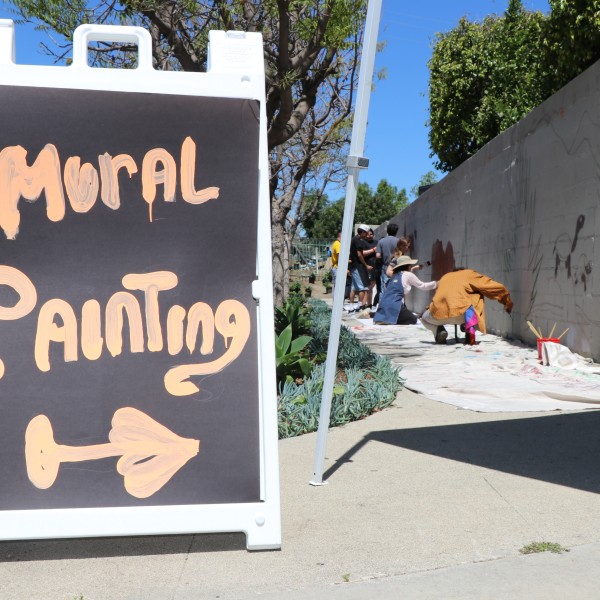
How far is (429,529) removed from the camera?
3.58 metres

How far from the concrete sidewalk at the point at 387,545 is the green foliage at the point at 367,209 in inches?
3062

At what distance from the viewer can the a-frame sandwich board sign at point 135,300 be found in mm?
3191

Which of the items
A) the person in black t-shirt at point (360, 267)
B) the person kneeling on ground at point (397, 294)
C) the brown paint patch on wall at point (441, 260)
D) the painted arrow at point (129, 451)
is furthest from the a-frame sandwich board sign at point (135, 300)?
the person in black t-shirt at point (360, 267)

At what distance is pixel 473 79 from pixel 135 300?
2580 centimetres

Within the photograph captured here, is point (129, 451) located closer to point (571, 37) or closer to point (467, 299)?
point (467, 299)

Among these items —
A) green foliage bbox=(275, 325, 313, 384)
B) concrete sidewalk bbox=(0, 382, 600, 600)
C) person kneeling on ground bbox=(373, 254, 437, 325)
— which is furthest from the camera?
person kneeling on ground bbox=(373, 254, 437, 325)

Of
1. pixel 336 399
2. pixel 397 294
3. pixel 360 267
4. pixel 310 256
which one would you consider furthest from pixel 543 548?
pixel 310 256

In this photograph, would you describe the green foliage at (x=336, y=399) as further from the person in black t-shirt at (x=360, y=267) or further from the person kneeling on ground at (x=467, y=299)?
the person in black t-shirt at (x=360, y=267)

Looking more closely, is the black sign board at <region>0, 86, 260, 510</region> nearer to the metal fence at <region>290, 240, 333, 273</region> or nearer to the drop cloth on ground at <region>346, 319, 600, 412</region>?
the drop cloth on ground at <region>346, 319, 600, 412</region>

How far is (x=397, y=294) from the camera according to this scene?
13.9m

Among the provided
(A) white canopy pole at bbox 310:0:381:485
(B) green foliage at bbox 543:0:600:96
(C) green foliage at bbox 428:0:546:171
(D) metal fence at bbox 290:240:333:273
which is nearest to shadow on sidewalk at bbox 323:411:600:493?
(A) white canopy pole at bbox 310:0:381:485

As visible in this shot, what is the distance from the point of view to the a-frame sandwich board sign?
3.19 meters

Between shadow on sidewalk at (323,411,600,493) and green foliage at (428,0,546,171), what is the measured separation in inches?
763

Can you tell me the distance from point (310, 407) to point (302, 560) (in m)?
2.59
